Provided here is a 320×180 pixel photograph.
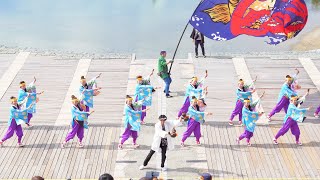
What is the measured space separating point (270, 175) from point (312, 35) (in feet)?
51.4

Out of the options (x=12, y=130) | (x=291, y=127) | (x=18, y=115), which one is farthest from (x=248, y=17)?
(x=12, y=130)

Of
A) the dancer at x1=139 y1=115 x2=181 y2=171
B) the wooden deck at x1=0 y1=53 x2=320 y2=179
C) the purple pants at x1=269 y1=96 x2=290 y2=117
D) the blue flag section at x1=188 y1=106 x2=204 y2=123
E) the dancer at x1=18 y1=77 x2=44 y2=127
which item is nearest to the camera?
the dancer at x1=139 y1=115 x2=181 y2=171

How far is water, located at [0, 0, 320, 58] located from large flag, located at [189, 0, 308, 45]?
7.85 meters

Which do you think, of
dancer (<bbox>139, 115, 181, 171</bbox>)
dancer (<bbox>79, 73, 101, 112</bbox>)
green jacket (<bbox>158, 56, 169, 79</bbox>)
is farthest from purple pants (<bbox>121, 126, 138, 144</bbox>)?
green jacket (<bbox>158, 56, 169, 79</bbox>)

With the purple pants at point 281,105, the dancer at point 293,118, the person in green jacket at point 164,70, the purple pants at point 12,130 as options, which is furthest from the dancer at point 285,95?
the purple pants at point 12,130

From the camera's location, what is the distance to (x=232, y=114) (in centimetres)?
1836

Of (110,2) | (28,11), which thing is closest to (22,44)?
(28,11)

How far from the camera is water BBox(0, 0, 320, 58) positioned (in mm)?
28281

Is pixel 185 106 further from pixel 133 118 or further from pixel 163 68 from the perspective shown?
pixel 133 118

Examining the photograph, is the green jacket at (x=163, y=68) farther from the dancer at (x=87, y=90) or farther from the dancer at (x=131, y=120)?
the dancer at (x=131, y=120)

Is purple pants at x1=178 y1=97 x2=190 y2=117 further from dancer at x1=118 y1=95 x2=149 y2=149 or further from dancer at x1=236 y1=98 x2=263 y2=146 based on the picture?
dancer at x1=118 y1=95 x2=149 y2=149

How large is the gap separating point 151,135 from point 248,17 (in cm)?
507

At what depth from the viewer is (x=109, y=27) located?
3112 centimetres

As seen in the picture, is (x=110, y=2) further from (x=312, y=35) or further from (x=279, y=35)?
(x=279, y=35)
